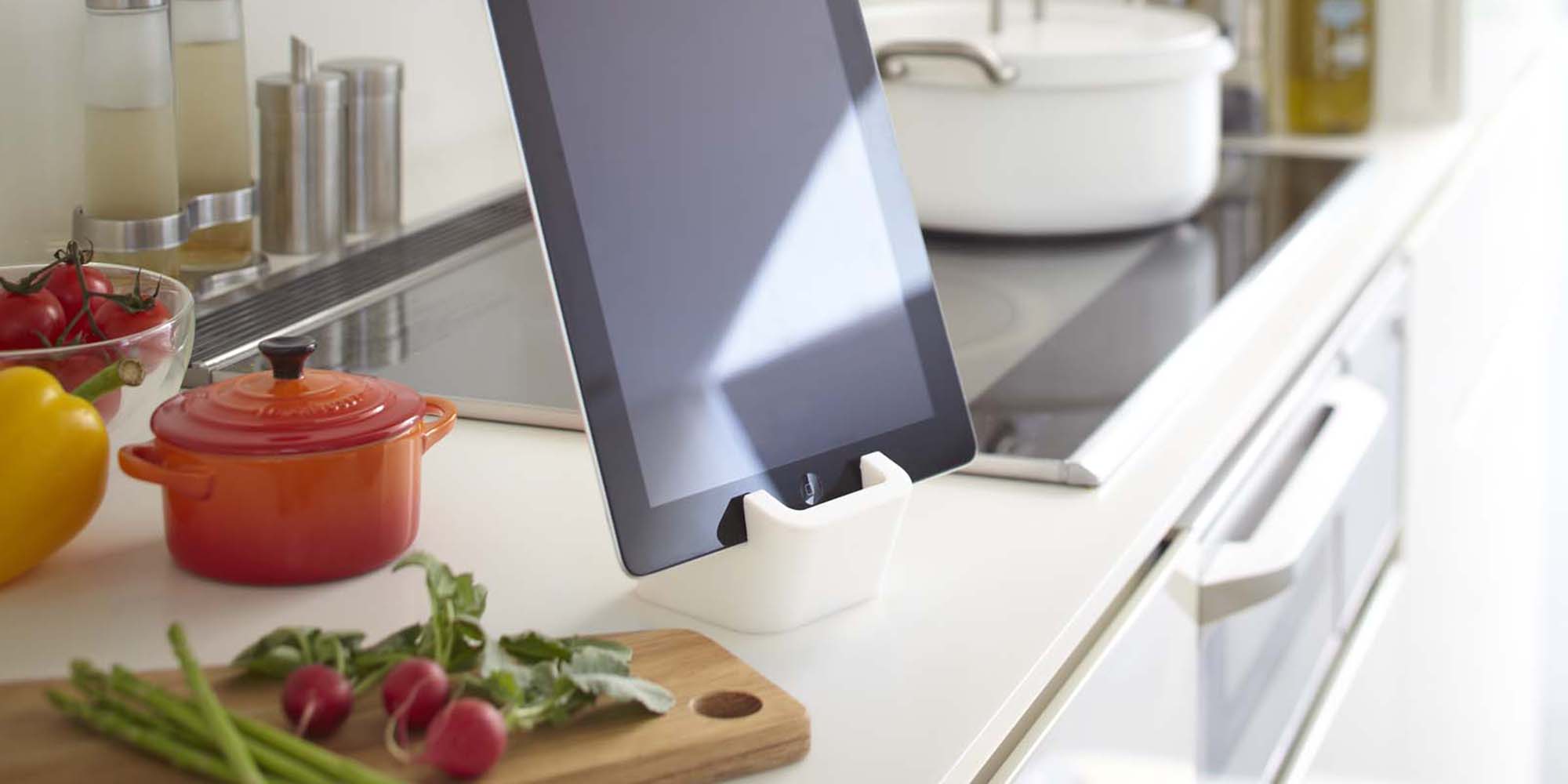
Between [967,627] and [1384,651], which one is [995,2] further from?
[967,627]

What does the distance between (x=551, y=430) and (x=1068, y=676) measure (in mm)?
353

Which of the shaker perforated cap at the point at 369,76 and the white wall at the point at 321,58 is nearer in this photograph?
the white wall at the point at 321,58

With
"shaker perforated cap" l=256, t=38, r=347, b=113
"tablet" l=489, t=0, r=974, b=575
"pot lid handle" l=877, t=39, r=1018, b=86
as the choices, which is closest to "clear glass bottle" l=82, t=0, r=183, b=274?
"shaker perforated cap" l=256, t=38, r=347, b=113

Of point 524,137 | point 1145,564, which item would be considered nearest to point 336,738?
point 524,137

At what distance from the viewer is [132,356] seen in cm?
89

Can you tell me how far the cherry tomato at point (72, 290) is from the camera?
36.1 inches

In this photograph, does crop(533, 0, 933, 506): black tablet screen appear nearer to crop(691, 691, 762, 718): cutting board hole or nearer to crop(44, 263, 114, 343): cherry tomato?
crop(691, 691, 762, 718): cutting board hole

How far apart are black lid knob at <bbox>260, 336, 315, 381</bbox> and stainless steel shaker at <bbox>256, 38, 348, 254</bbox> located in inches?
20.8

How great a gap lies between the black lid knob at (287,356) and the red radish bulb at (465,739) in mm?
243

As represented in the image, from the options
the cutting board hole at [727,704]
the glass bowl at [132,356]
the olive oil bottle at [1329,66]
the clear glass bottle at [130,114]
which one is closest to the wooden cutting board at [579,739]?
the cutting board hole at [727,704]

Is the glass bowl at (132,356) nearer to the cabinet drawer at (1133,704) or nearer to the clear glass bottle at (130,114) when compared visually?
the clear glass bottle at (130,114)

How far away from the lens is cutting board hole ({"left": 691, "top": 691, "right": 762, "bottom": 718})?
2.18 feet

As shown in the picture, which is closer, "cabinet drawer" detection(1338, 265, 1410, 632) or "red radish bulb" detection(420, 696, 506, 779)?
"red radish bulb" detection(420, 696, 506, 779)

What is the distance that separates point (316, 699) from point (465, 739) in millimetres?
61
